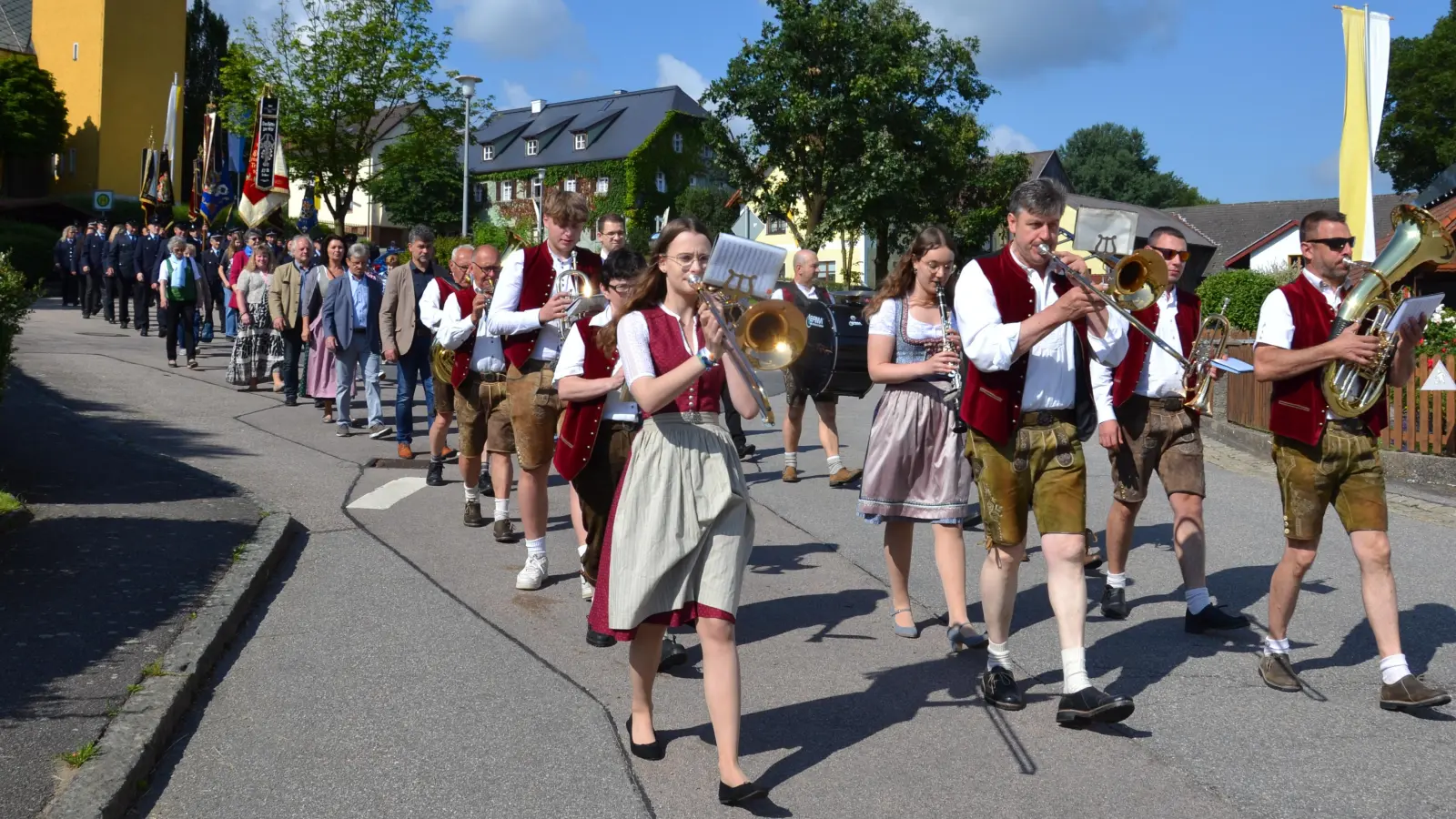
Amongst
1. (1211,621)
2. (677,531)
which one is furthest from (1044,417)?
(1211,621)

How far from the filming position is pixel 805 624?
Answer: 653 cm

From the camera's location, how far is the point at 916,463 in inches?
245

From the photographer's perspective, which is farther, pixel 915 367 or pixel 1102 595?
pixel 1102 595

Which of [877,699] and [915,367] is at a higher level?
[915,367]

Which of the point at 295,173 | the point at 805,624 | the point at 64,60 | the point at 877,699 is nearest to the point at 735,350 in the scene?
the point at 877,699

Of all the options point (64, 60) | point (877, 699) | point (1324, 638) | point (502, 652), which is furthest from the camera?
point (64, 60)

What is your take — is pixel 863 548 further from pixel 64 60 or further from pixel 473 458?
pixel 64 60

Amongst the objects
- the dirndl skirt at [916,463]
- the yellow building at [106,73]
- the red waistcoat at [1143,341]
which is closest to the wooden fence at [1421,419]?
the red waistcoat at [1143,341]

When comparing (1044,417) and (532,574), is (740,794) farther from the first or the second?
(532,574)

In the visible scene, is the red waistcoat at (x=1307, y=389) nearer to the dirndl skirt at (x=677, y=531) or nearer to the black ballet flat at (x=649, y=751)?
the dirndl skirt at (x=677, y=531)

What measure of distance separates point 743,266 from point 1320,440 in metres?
2.80

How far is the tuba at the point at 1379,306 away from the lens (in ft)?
17.3

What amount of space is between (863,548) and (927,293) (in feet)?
7.79

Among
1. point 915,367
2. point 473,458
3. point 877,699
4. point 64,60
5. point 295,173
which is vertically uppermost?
point 64,60
